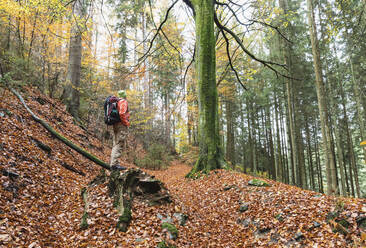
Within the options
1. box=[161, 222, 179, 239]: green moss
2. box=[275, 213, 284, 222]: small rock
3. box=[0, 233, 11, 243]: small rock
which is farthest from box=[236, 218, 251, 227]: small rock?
box=[0, 233, 11, 243]: small rock

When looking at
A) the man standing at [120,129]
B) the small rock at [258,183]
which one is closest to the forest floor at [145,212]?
the small rock at [258,183]

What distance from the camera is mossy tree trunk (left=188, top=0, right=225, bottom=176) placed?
6852mm

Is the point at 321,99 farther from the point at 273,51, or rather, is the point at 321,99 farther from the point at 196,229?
the point at 273,51

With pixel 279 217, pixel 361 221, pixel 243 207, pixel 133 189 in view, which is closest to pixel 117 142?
pixel 133 189

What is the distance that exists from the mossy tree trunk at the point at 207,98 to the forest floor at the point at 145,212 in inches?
52.2

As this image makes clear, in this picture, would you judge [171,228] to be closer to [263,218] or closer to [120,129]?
[263,218]

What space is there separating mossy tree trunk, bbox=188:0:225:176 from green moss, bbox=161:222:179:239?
10.6 feet

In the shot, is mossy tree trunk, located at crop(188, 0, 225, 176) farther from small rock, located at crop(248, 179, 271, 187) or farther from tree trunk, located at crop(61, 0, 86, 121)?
tree trunk, located at crop(61, 0, 86, 121)

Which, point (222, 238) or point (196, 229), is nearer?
point (222, 238)

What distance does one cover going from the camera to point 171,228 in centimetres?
364

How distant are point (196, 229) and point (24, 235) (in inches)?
109

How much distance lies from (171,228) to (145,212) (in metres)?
0.61

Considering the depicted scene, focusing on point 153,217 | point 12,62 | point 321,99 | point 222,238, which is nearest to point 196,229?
point 222,238

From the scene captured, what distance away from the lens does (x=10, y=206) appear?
309 centimetres
